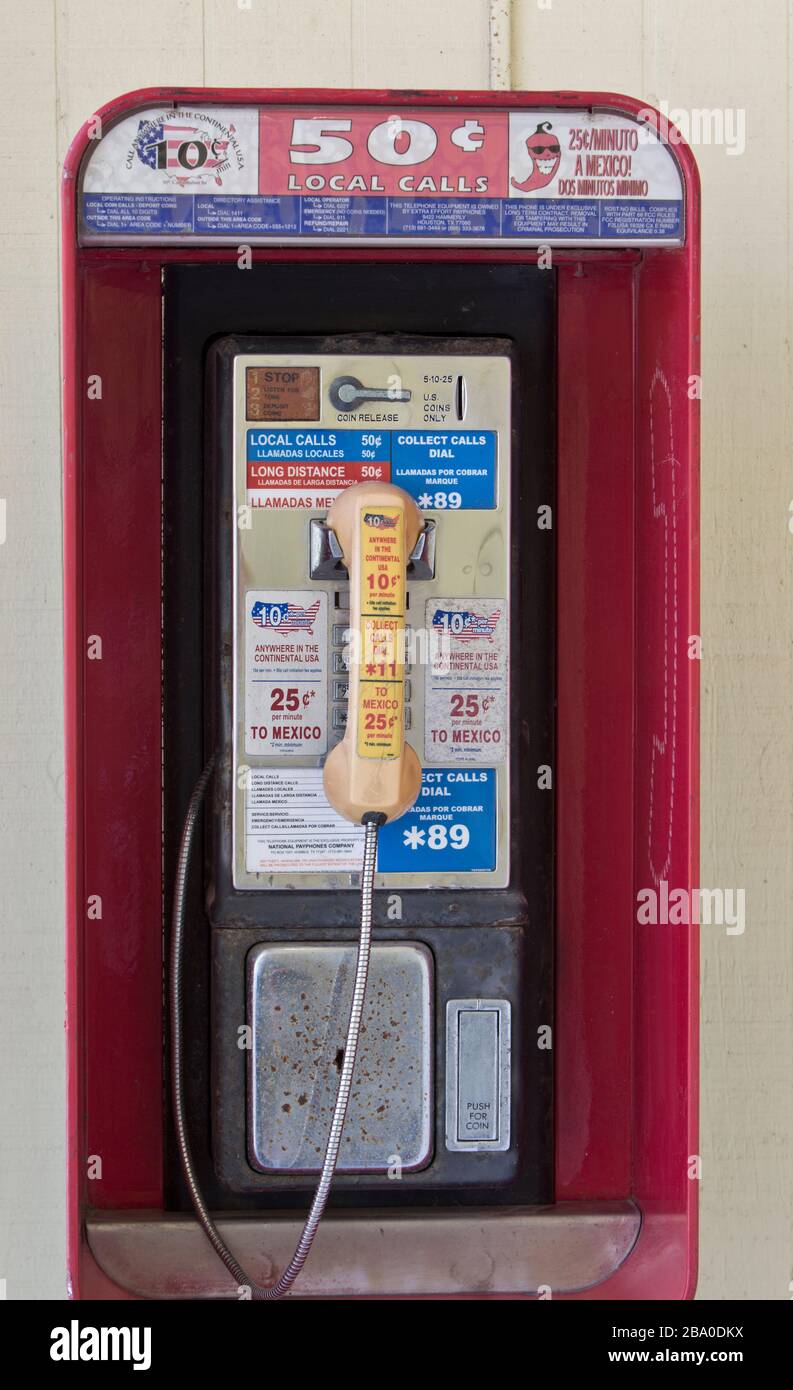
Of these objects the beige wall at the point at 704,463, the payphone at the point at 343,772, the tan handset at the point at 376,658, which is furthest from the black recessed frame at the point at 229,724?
the beige wall at the point at 704,463

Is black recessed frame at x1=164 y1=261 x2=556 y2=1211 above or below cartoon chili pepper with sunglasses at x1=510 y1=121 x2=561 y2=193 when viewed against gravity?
below

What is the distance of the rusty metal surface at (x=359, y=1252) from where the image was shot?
1.46 meters

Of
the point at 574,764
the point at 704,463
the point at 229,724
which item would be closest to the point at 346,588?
the point at 229,724

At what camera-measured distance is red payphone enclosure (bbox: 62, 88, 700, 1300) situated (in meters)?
1.31

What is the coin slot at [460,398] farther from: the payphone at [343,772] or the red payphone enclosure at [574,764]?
the red payphone enclosure at [574,764]

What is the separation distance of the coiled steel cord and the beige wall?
39cm

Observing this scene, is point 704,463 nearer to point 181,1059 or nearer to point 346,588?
point 346,588

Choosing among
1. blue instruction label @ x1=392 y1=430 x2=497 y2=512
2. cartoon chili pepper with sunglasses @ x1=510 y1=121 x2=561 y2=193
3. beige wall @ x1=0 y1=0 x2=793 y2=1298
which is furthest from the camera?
beige wall @ x1=0 y1=0 x2=793 y2=1298

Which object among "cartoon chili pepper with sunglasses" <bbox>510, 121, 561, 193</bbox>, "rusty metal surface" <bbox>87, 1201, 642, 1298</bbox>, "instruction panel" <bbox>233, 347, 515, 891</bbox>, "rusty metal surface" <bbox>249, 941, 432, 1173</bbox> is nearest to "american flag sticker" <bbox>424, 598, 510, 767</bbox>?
"instruction panel" <bbox>233, 347, 515, 891</bbox>

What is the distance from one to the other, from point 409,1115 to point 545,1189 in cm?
21

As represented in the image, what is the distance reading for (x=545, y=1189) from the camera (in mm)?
1485

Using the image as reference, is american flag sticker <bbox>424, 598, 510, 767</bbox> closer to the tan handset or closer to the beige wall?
the tan handset

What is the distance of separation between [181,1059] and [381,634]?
560 mm
